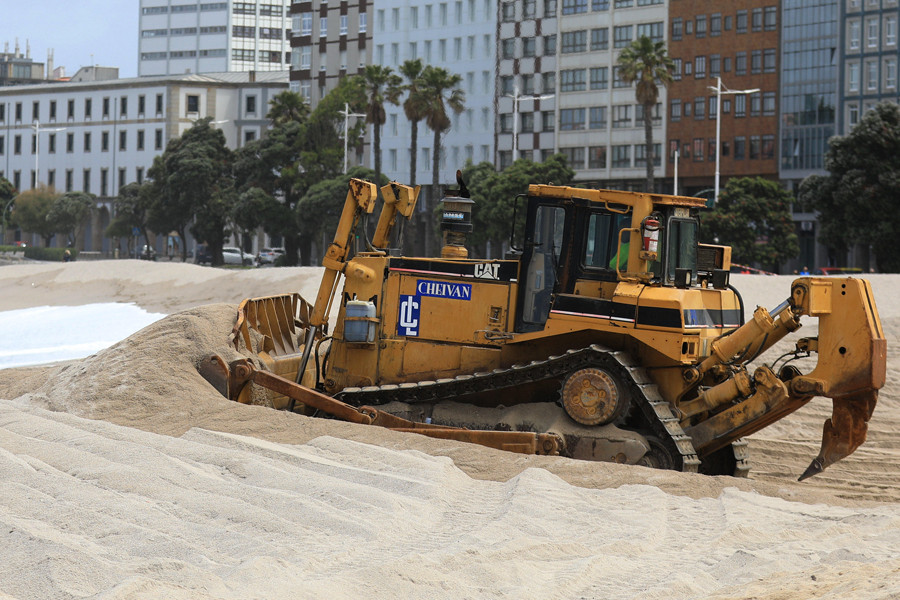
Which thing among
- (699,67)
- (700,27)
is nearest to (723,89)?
(699,67)

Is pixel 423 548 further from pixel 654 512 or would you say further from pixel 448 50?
pixel 448 50

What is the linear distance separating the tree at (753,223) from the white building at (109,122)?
2521 inches

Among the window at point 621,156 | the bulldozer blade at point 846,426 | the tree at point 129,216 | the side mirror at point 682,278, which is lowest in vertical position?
the bulldozer blade at point 846,426

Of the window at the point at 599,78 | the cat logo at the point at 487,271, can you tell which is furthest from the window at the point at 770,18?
the cat logo at the point at 487,271

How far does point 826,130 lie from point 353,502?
69735 millimetres

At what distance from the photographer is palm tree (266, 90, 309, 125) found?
87.6m

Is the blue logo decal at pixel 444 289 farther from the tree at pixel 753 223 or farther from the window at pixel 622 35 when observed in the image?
the window at pixel 622 35

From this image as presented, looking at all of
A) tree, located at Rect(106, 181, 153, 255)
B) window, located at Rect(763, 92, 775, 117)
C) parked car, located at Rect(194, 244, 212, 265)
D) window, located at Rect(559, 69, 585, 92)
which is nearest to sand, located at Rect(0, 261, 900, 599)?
window, located at Rect(763, 92, 775, 117)

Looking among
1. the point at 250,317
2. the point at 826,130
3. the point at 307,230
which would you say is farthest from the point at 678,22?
the point at 250,317

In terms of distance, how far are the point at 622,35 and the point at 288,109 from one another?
988 inches

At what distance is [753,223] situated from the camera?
57688 millimetres

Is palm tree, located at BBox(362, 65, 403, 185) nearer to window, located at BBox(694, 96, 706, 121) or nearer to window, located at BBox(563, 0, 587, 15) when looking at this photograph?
window, located at BBox(563, 0, 587, 15)

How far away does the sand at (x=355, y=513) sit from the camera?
8.24 meters

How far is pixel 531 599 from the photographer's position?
8102mm
